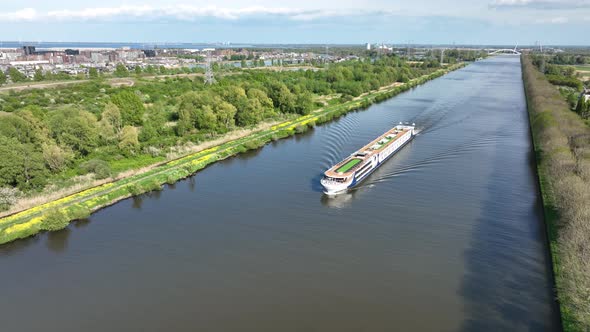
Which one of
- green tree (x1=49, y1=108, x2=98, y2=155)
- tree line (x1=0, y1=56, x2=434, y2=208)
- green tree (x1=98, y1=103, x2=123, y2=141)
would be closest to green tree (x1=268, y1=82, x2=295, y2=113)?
tree line (x1=0, y1=56, x2=434, y2=208)

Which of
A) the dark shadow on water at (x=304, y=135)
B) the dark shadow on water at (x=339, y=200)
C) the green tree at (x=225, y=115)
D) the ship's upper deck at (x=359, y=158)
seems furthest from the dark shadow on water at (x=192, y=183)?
the dark shadow on water at (x=304, y=135)

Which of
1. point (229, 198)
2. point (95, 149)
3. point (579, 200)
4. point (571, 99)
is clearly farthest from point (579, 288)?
point (571, 99)

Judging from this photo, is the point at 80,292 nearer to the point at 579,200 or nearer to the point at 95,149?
the point at 95,149

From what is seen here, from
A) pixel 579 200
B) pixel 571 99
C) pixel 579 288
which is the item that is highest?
pixel 571 99

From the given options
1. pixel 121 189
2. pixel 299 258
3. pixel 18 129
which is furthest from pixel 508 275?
pixel 18 129

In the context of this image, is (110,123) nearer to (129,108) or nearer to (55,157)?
(129,108)
